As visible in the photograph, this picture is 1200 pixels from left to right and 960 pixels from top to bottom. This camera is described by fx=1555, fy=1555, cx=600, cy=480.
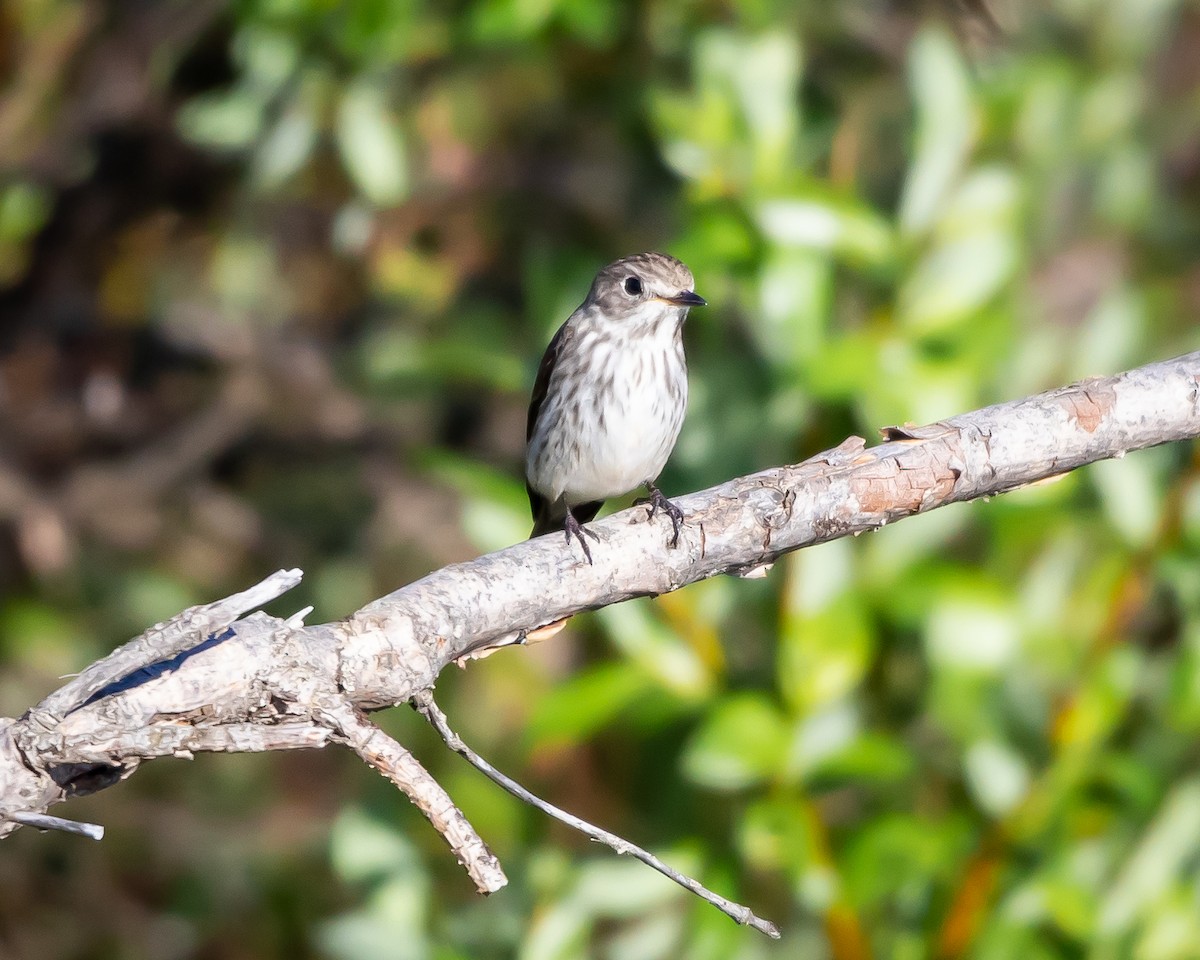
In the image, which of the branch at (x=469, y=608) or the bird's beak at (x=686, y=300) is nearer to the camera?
the branch at (x=469, y=608)

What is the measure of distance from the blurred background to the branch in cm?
51

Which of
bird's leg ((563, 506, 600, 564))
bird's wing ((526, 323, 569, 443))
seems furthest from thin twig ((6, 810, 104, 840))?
bird's wing ((526, 323, 569, 443))

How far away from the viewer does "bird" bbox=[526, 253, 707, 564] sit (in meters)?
4.25

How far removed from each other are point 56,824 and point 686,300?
93.7 inches

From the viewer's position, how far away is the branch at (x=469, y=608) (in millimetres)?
2213

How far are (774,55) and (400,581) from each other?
115 inches

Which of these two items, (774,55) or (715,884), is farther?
(774,55)

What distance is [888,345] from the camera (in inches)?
136

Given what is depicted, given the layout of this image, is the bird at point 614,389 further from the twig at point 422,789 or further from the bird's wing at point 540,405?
the twig at point 422,789

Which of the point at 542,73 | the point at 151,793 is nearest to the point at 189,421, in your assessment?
the point at 151,793

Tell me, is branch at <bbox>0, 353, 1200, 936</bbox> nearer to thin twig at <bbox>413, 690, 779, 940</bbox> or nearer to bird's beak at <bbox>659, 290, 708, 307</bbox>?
thin twig at <bbox>413, 690, 779, 940</bbox>

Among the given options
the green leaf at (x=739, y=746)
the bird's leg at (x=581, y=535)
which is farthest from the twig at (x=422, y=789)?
the green leaf at (x=739, y=746)

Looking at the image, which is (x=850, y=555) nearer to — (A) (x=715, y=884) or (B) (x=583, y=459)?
(A) (x=715, y=884)

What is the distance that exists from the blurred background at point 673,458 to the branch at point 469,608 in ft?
1.68
